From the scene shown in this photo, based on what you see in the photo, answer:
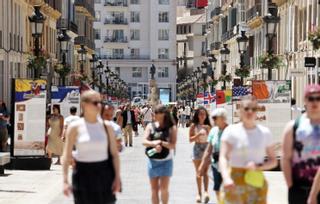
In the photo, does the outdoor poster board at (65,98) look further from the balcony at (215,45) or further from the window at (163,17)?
the window at (163,17)

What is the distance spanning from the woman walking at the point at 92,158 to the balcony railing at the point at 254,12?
60025mm

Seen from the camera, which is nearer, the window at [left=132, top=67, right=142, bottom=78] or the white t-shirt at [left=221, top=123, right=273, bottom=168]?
the white t-shirt at [left=221, top=123, right=273, bottom=168]

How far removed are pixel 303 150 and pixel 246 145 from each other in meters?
0.58

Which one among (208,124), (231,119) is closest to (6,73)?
(231,119)

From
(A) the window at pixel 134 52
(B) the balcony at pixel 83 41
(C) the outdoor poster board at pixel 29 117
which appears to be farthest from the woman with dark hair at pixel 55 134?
(A) the window at pixel 134 52

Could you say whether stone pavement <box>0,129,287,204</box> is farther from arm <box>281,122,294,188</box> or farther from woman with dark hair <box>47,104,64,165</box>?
arm <box>281,122,294,188</box>

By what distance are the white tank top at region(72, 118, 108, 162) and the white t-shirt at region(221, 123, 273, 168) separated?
1.26 metres

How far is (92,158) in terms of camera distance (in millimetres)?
10141

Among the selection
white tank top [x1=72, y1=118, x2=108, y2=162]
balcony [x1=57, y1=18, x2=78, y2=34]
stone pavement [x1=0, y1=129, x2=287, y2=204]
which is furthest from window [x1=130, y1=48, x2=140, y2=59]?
white tank top [x1=72, y1=118, x2=108, y2=162]

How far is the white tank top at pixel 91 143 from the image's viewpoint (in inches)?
397

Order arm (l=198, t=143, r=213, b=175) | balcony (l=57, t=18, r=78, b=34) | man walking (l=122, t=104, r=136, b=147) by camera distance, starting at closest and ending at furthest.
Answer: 1. arm (l=198, t=143, r=213, b=175)
2. man walking (l=122, t=104, r=136, b=147)
3. balcony (l=57, t=18, r=78, b=34)

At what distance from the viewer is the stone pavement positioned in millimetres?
17094

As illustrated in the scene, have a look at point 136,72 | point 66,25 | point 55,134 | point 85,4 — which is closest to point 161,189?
point 55,134

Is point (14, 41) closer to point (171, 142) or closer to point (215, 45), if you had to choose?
point (171, 142)
